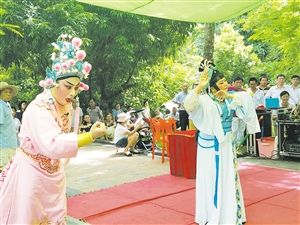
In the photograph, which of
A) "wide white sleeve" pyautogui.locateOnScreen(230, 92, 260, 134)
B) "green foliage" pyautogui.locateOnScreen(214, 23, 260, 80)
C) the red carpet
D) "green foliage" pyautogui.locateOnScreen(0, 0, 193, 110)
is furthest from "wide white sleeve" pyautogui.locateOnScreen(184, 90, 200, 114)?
"green foliage" pyautogui.locateOnScreen(214, 23, 260, 80)

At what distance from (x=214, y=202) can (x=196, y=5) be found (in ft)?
8.14

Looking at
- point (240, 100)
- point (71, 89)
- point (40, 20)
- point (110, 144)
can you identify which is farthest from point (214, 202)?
point (40, 20)

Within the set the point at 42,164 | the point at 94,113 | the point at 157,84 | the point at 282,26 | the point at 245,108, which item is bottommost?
the point at 42,164

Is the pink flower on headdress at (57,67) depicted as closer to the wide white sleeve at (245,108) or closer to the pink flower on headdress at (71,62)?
the pink flower on headdress at (71,62)

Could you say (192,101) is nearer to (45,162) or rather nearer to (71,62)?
(71,62)

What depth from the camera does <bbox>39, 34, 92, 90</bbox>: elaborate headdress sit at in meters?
2.45

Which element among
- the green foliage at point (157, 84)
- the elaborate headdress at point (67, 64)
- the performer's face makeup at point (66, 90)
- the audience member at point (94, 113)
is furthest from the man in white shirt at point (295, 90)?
the green foliage at point (157, 84)

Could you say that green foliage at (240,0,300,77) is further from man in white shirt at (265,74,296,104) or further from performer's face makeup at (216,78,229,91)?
performer's face makeup at (216,78,229,91)

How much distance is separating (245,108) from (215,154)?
0.57 m

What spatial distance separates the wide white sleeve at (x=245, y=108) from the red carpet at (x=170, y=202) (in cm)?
94

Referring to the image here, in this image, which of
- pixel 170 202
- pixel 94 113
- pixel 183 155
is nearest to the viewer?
pixel 170 202

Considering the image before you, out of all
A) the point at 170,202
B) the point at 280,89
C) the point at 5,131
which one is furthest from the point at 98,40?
the point at 170,202

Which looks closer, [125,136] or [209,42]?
[125,136]

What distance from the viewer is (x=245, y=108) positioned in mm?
3932
